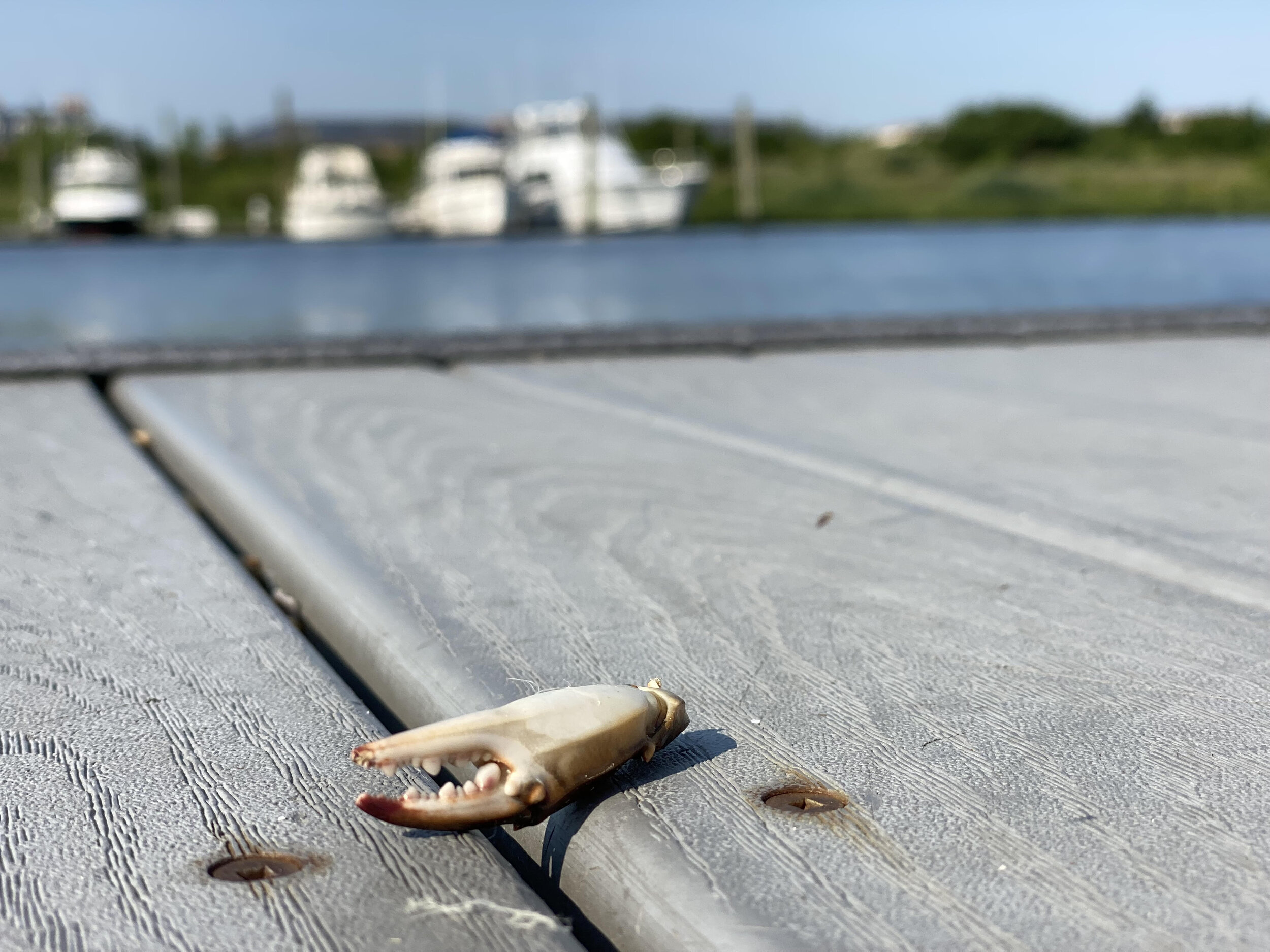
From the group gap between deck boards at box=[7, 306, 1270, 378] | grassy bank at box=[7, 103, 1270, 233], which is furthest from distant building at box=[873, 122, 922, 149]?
gap between deck boards at box=[7, 306, 1270, 378]

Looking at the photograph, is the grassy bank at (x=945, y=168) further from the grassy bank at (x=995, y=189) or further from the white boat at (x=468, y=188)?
the white boat at (x=468, y=188)

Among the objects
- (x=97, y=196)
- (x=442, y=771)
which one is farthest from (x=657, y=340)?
(x=97, y=196)

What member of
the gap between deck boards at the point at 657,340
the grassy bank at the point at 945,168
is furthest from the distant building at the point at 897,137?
the gap between deck boards at the point at 657,340

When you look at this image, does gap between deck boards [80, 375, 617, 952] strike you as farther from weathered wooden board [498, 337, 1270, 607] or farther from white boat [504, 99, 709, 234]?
white boat [504, 99, 709, 234]

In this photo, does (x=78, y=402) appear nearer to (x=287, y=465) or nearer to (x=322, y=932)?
(x=287, y=465)

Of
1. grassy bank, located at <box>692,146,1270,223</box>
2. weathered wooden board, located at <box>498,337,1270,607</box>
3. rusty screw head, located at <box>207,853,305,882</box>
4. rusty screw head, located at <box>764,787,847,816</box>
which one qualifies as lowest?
rusty screw head, located at <box>764,787,847,816</box>

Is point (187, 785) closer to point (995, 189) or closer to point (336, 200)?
point (336, 200)
